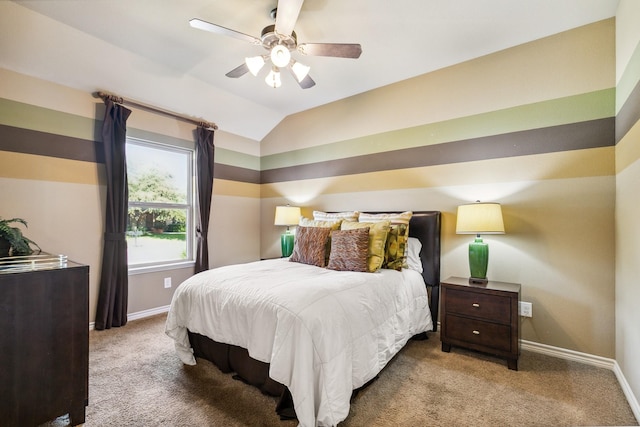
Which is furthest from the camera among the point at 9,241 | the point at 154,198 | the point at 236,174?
the point at 236,174

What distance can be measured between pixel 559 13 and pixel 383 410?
3189mm

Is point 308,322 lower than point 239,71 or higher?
lower

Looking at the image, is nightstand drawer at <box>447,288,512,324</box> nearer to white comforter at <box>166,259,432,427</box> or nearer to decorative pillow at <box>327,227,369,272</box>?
white comforter at <box>166,259,432,427</box>

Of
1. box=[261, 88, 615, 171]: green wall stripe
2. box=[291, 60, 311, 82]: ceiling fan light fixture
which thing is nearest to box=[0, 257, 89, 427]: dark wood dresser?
box=[291, 60, 311, 82]: ceiling fan light fixture

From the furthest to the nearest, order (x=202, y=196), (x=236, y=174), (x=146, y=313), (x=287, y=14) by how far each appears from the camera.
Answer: (x=236, y=174) → (x=202, y=196) → (x=146, y=313) → (x=287, y=14)

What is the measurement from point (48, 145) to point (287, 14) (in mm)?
2629

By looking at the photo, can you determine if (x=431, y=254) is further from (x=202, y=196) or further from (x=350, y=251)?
(x=202, y=196)

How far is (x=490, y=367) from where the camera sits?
7.45 feet

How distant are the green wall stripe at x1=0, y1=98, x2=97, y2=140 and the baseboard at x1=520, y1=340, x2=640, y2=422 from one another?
4.73 metres

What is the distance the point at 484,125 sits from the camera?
9.39ft

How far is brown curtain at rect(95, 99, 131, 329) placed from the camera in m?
3.02

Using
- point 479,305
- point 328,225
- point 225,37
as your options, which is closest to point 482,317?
point 479,305

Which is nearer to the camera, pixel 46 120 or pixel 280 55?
pixel 280 55

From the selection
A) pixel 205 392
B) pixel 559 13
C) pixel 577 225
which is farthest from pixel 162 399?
pixel 559 13
